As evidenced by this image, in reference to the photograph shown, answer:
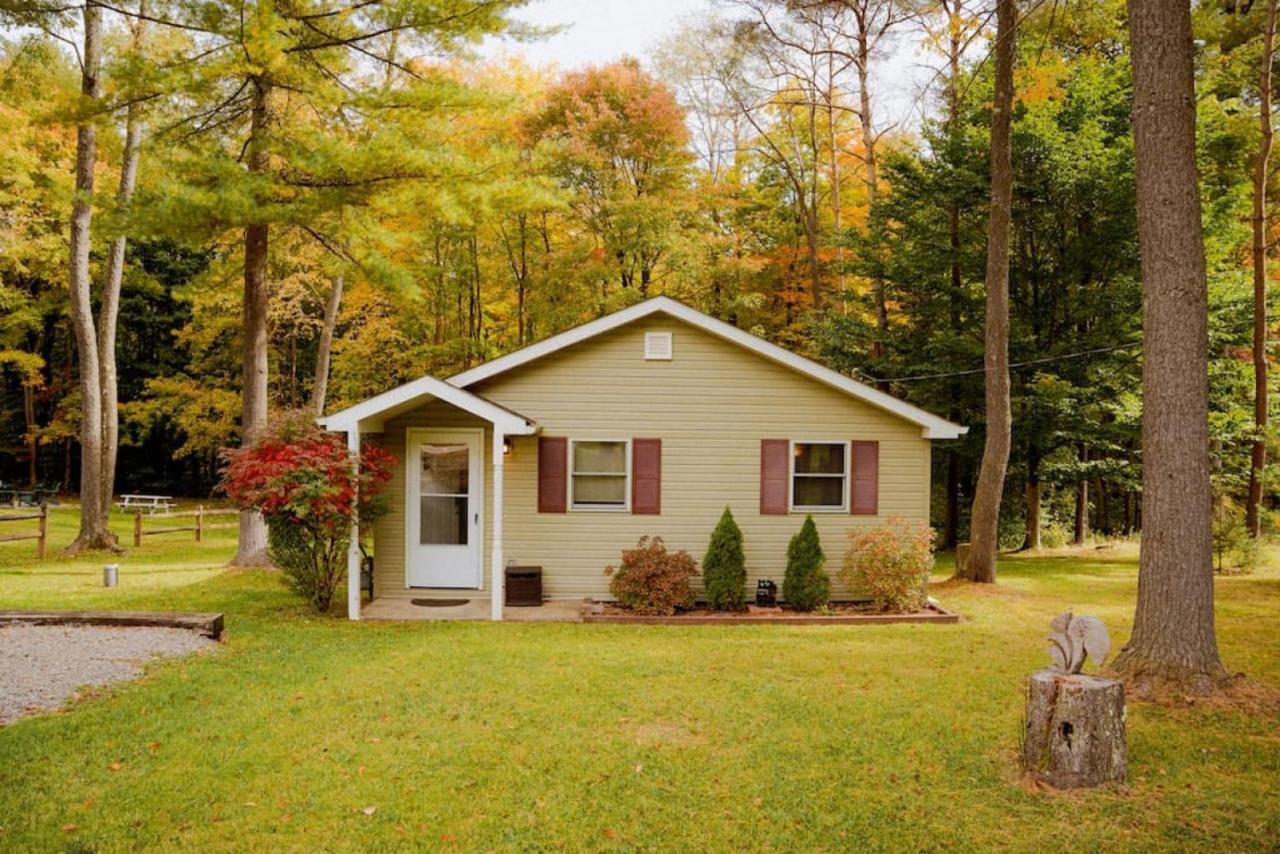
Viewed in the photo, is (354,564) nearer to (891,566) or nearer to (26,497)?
(891,566)

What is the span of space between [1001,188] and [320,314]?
22.0 m

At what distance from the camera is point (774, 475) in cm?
1145

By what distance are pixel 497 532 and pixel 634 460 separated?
7.00 feet

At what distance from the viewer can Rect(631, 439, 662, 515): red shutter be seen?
37.2 feet

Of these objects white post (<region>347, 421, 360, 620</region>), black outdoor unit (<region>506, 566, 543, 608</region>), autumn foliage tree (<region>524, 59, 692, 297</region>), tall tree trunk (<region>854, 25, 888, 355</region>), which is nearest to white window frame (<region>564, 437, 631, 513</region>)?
black outdoor unit (<region>506, 566, 543, 608</region>)

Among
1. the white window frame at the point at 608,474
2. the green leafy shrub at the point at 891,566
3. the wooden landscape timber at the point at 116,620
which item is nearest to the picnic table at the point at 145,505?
the wooden landscape timber at the point at 116,620

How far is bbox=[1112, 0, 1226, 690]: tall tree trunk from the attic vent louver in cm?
589

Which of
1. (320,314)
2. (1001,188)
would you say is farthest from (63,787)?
(320,314)

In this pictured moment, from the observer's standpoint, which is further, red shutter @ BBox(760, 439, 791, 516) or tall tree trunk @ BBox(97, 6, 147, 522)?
tall tree trunk @ BBox(97, 6, 147, 522)

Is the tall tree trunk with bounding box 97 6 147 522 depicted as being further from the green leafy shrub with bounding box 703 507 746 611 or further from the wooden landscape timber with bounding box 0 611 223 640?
the green leafy shrub with bounding box 703 507 746 611

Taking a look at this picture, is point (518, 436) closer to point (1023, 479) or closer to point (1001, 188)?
→ point (1001, 188)

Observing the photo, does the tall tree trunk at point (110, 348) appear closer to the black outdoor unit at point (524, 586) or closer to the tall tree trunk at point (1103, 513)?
the black outdoor unit at point (524, 586)

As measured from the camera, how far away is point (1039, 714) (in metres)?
5.09

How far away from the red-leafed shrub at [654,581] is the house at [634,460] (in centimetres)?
67
